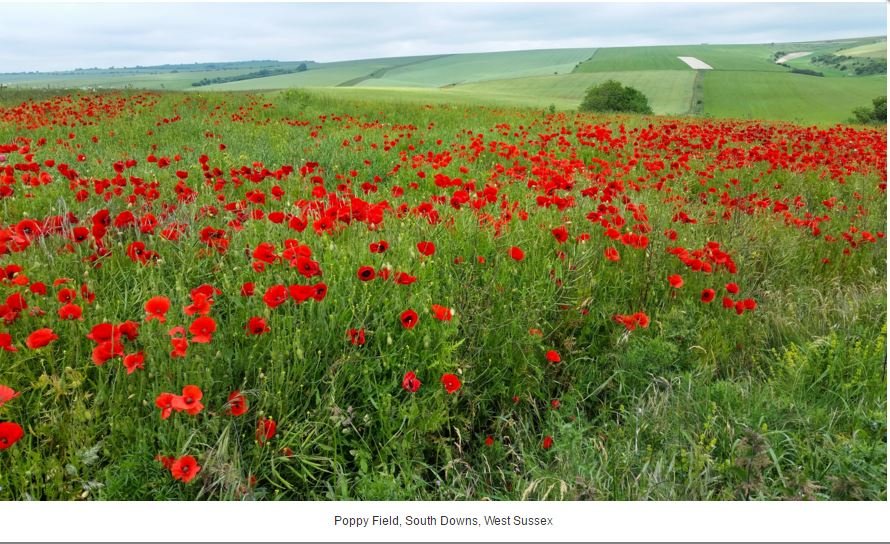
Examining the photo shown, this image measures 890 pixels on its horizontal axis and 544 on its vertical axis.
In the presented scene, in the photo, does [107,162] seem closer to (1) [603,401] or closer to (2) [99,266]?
(2) [99,266]

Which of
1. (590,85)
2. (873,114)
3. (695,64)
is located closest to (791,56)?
(695,64)

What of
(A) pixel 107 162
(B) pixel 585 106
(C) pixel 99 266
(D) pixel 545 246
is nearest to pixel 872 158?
(D) pixel 545 246

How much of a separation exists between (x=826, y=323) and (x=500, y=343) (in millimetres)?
1885

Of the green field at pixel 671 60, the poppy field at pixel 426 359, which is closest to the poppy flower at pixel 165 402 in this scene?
the poppy field at pixel 426 359

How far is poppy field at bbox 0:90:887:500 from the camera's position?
1874mm

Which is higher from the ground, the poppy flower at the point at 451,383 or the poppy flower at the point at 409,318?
the poppy flower at the point at 409,318

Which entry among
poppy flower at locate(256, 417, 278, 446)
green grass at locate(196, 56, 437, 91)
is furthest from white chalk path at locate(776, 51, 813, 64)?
poppy flower at locate(256, 417, 278, 446)

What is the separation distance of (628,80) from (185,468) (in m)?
45.1

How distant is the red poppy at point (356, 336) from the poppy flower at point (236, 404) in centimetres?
42

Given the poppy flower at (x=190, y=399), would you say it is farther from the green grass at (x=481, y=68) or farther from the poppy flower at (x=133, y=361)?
the green grass at (x=481, y=68)

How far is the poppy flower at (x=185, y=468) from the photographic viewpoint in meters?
1.64

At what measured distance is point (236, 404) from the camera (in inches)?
76.8

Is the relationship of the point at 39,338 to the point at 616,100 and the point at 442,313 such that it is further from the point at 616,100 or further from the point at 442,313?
the point at 616,100

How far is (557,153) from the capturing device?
8.02 m
